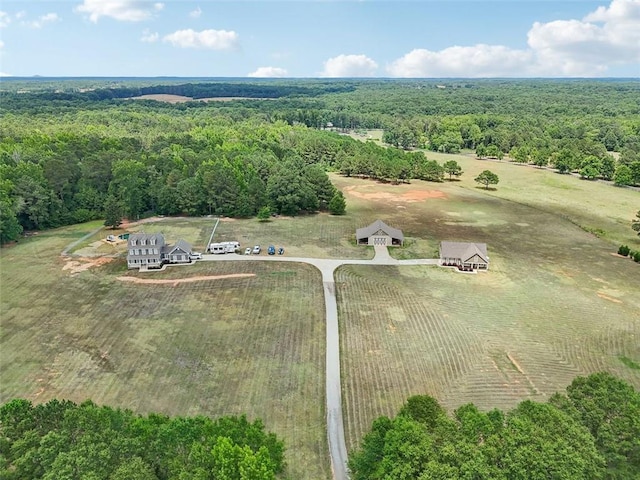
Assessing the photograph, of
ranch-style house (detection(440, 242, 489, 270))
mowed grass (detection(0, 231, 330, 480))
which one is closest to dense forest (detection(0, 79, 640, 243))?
mowed grass (detection(0, 231, 330, 480))

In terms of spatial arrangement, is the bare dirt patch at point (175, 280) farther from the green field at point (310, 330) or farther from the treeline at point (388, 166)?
the treeline at point (388, 166)

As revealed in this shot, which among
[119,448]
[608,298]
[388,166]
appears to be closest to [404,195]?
[388,166]

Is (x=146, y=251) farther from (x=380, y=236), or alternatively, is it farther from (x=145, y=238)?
(x=380, y=236)

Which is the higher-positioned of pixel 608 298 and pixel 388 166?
pixel 388 166

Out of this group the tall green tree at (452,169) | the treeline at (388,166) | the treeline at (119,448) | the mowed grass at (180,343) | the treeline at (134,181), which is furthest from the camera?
the tall green tree at (452,169)

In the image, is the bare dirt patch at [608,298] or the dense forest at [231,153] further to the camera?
the dense forest at [231,153]

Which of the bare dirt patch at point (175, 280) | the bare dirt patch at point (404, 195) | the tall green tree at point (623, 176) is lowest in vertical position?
the bare dirt patch at point (404, 195)

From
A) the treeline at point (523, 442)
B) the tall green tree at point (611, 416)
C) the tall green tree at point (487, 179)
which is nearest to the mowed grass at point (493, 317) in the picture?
the treeline at point (523, 442)

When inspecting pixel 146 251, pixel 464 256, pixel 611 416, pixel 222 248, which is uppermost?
pixel 611 416
